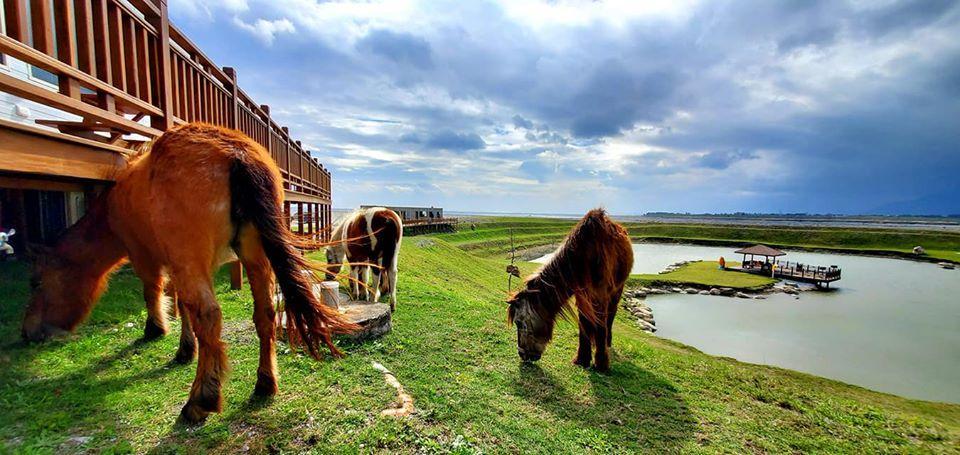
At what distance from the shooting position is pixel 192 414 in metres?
2.77

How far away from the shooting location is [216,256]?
2.83m

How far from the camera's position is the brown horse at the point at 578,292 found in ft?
17.1

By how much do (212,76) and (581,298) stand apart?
648cm

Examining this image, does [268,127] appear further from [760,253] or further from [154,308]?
[760,253]

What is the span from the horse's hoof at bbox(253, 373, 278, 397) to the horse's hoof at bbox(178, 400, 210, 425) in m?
Answer: 0.48

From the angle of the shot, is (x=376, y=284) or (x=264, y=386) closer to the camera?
(x=264, y=386)

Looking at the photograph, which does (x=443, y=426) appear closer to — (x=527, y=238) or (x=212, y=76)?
(x=212, y=76)

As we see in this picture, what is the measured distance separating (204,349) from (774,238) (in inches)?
2560

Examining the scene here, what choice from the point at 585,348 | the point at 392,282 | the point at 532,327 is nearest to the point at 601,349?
the point at 585,348

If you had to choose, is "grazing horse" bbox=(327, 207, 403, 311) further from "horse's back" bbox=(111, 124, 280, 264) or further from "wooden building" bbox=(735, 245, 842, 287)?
"wooden building" bbox=(735, 245, 842, 287)

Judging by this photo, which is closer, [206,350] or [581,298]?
[206,350]

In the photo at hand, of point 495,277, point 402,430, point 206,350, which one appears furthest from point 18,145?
point 495,277

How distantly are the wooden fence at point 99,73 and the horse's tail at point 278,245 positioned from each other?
47 centimetres

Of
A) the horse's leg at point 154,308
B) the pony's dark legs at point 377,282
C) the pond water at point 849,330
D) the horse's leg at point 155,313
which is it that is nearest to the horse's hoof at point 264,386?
the horse's leg at point 154,308
